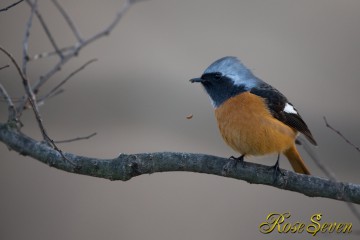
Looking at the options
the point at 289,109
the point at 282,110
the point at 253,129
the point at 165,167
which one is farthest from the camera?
the point at 289,109

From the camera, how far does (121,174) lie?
3320 mm

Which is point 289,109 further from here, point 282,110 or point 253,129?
point 253,129

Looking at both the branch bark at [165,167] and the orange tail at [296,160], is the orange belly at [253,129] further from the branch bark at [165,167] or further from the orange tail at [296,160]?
the branch bark at [165,167]

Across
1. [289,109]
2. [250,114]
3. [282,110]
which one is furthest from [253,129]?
[289,109]

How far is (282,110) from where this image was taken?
14.0 feet

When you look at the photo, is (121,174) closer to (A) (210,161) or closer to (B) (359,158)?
(A) (210,161)

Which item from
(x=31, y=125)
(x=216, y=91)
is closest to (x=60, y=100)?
(x=31, y=125)

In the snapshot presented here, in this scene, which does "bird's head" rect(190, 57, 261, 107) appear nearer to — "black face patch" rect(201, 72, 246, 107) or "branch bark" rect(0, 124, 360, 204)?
"black face patch" rect(201, 72, 246, 107)

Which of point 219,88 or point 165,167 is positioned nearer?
point 165,167

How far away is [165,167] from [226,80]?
1313 millimetres

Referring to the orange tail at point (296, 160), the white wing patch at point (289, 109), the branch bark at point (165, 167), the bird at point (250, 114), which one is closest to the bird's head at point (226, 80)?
the bird at point (250, 114)

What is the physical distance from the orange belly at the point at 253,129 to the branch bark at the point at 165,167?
0.42 meters

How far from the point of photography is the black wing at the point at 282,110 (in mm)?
4242

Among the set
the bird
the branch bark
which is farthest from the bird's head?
the branch bark
